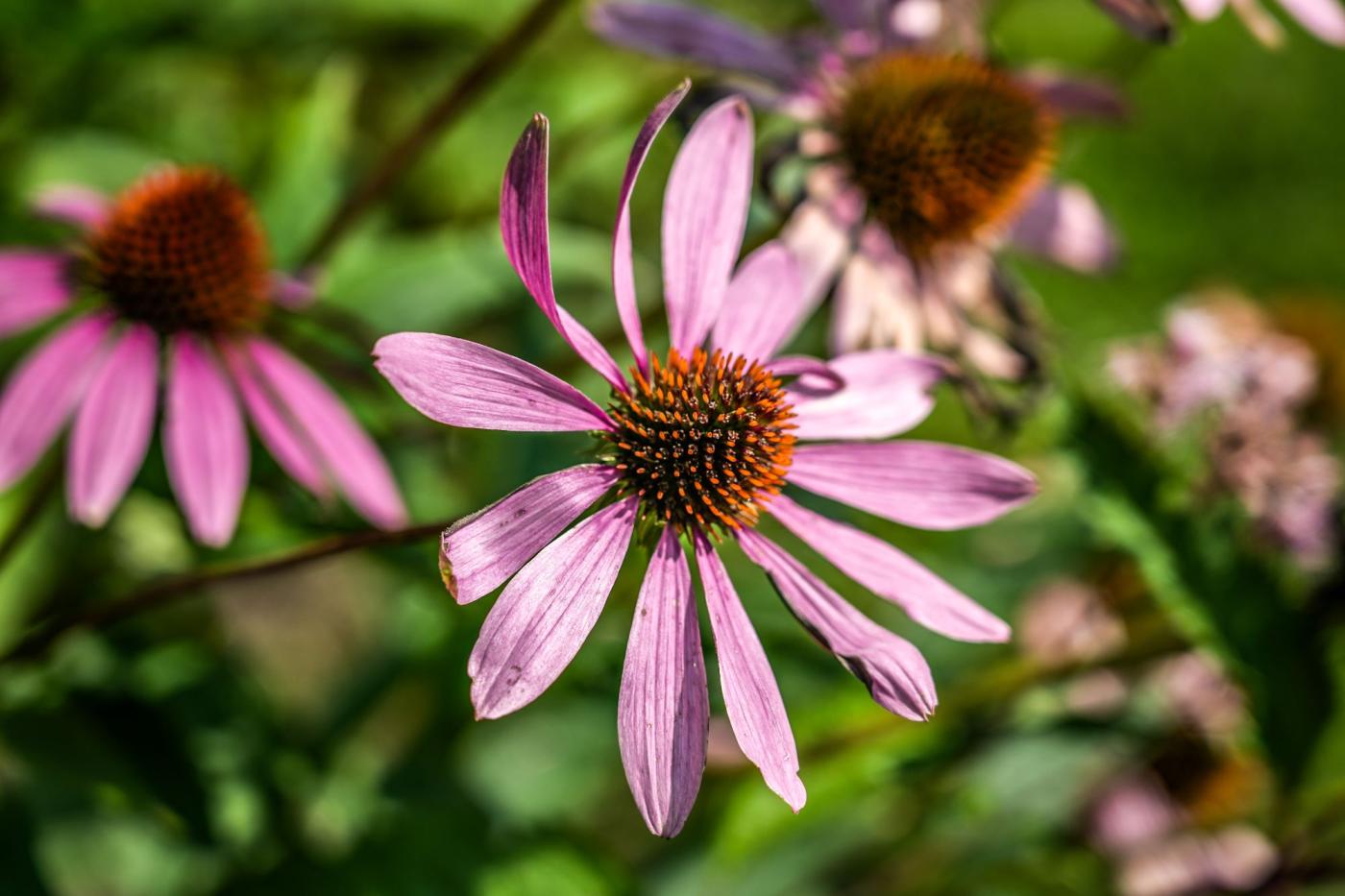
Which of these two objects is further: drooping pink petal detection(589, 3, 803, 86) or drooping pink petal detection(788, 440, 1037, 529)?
drooping pink petal detection(589, 3, 803, 86)

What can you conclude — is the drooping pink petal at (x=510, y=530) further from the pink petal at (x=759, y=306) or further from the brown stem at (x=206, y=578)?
the pink petal at (x=759, y=306)

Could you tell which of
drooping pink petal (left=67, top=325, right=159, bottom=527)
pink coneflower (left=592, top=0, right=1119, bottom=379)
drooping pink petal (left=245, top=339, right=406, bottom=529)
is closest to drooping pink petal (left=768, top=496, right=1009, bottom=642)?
pink coneflower (left=592, top=0, right=1119, bottom=379)

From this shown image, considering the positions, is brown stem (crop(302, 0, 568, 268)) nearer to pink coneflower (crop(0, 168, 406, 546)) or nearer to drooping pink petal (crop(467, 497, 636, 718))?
pink coneflower (crop(0, 168, 406, 546))

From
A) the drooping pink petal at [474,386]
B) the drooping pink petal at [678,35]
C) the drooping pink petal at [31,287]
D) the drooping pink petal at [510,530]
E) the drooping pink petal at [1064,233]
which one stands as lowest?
the drooping pink petal at [1064,233]

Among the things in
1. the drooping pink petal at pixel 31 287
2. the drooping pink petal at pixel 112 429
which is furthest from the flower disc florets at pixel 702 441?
the drooping pink petal at pixel 31 287

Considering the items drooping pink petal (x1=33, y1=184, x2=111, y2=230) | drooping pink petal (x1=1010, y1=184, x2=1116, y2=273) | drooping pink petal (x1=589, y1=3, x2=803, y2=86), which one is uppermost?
drooping pink petal (x1=589, y1=3, x2=803, y2=86)

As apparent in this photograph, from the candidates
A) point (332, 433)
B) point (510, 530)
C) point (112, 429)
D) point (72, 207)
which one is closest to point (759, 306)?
point (510, 530)
